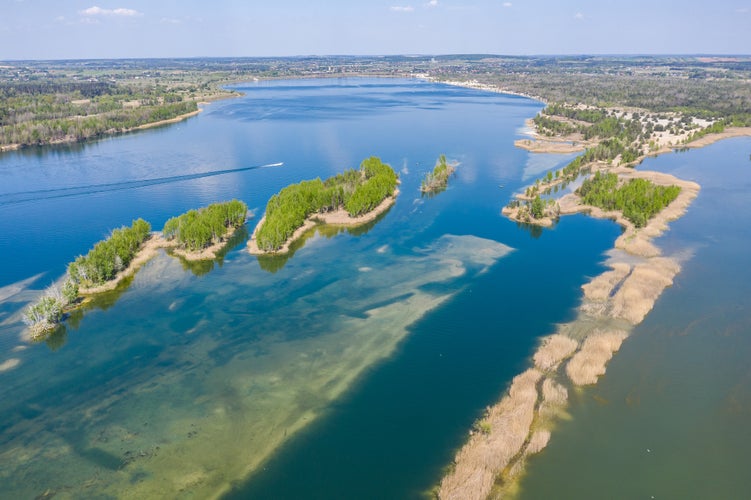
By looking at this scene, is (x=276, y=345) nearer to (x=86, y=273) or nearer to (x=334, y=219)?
(x=86, y=273)

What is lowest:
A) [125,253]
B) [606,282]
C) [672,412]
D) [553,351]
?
[672,412]

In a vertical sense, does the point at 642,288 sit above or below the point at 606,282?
above

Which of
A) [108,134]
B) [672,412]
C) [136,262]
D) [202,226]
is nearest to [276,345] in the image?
[202,226]

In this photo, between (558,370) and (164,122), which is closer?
(558,370)

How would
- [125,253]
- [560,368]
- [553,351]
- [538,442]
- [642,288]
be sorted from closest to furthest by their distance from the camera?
[538,442] → [560,368] → [553,351] → [642,288] → [125,253]

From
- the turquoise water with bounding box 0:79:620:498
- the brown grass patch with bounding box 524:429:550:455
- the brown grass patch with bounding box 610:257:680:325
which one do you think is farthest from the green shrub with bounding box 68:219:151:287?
the brown grass patch with bounding box 610:257:680:325

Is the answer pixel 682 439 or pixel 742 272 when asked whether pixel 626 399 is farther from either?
pixel 742 272

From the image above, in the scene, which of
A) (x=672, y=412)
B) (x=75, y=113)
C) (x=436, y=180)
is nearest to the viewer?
(x=672, y=412)

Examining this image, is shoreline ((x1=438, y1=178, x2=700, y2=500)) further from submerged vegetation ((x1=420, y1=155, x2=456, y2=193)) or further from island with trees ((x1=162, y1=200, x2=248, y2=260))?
island with trees ((x1=162, y1=200, x2=248, y2=260))
